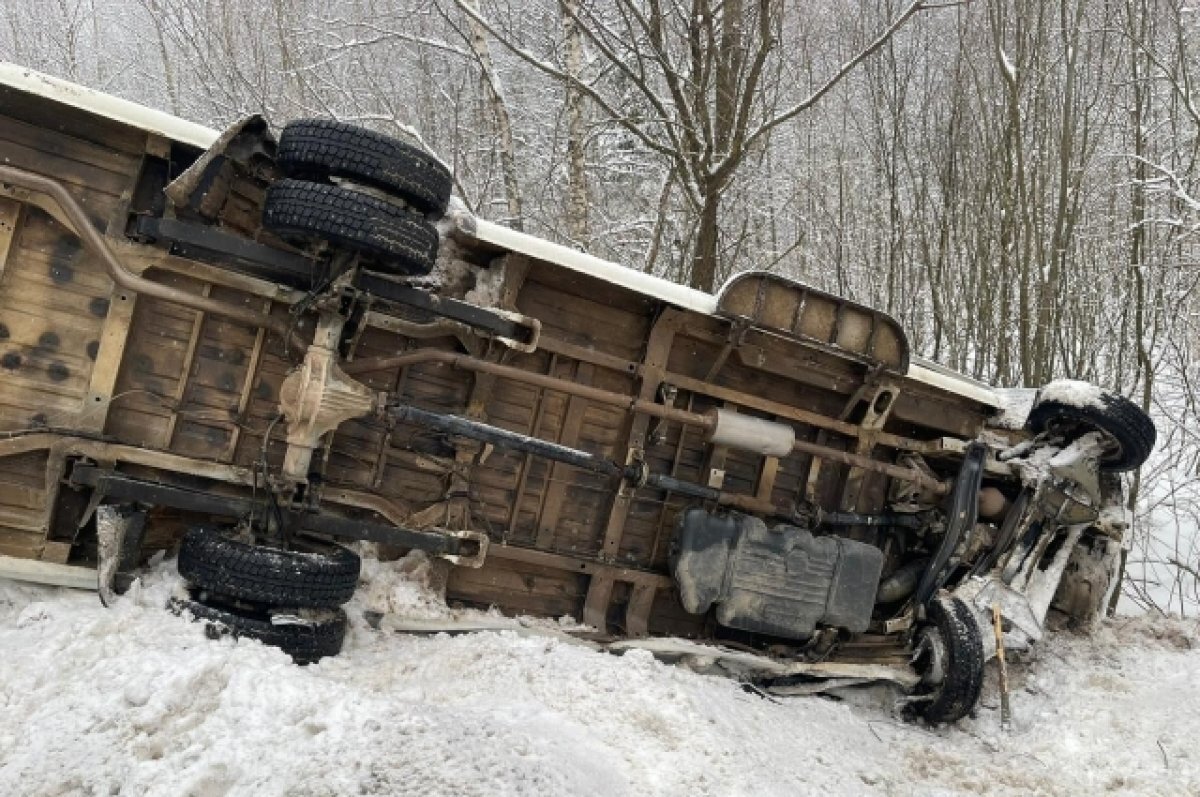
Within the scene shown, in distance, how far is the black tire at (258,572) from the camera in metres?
3.19

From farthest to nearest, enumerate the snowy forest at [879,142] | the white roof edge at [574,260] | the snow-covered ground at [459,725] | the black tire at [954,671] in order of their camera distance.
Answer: the snowy forest at [879,142] < the black tire at [954,671] < the white roof edge at [574,260] < the snow-covered ground at [459,725]

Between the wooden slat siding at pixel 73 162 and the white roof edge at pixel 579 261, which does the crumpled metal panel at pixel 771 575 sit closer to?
the white roof edge at pixel 579 261

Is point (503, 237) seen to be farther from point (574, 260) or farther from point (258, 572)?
point (258, 572)

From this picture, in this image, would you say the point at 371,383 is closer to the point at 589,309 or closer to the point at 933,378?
the point at 589,309

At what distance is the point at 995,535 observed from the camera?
535 cm

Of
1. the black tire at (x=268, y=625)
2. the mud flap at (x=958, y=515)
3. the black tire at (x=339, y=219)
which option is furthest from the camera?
the mud flap at (x=958, y=515)

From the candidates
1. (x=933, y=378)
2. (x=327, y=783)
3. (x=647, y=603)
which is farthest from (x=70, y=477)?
(x=933, y=378)

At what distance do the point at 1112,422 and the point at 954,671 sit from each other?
6.24ft

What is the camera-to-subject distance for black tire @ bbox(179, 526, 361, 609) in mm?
3193

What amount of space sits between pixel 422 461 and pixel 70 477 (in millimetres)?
1540

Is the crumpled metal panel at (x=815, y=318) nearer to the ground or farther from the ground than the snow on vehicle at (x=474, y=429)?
farther from the ground

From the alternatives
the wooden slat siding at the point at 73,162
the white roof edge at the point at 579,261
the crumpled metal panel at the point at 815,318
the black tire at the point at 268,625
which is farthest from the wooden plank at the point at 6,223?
the crumpled metal panel at the point at 815,318

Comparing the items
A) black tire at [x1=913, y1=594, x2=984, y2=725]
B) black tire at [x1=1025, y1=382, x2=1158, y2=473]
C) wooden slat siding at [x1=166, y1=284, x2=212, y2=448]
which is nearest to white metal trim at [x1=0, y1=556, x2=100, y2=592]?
wooden slat siding at [x1=166, y1=284, x2=212, y2=448]

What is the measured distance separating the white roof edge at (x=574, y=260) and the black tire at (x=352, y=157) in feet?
1.70
